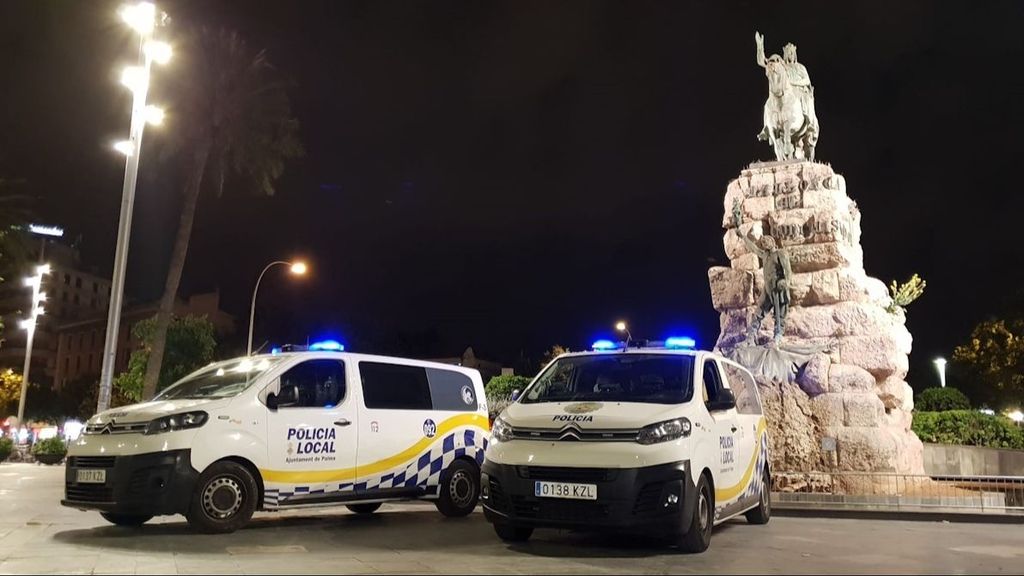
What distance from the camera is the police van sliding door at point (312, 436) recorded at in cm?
839

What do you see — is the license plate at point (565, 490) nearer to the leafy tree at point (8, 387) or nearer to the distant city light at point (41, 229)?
the distant city light at point (41, 229)

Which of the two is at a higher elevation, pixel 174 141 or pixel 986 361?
pixel 174 141

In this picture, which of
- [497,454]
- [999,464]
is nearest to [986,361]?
[999,464]

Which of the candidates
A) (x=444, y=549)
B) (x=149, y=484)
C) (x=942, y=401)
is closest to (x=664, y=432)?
(x=444, y=549)

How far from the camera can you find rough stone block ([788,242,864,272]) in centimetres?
1817

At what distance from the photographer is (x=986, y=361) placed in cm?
4553

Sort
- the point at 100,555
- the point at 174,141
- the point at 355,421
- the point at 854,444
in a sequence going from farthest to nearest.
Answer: the point at 174,141, the point at 854,444, the point at 355,421, the point at 100,555

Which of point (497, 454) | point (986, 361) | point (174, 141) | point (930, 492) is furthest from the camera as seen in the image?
point (986, 361)

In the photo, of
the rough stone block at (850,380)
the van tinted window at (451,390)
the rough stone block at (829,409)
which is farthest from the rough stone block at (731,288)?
the van tinted window at (451,390)

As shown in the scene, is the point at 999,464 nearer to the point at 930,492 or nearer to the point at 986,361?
the point at 930,492

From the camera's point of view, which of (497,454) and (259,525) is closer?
(497,454)

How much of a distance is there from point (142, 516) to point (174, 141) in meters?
21.3

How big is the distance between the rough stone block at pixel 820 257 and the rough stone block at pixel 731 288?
4.02ft

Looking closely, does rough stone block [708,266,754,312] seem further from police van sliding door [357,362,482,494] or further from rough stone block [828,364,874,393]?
police van sliding door [357,362,482,494]
